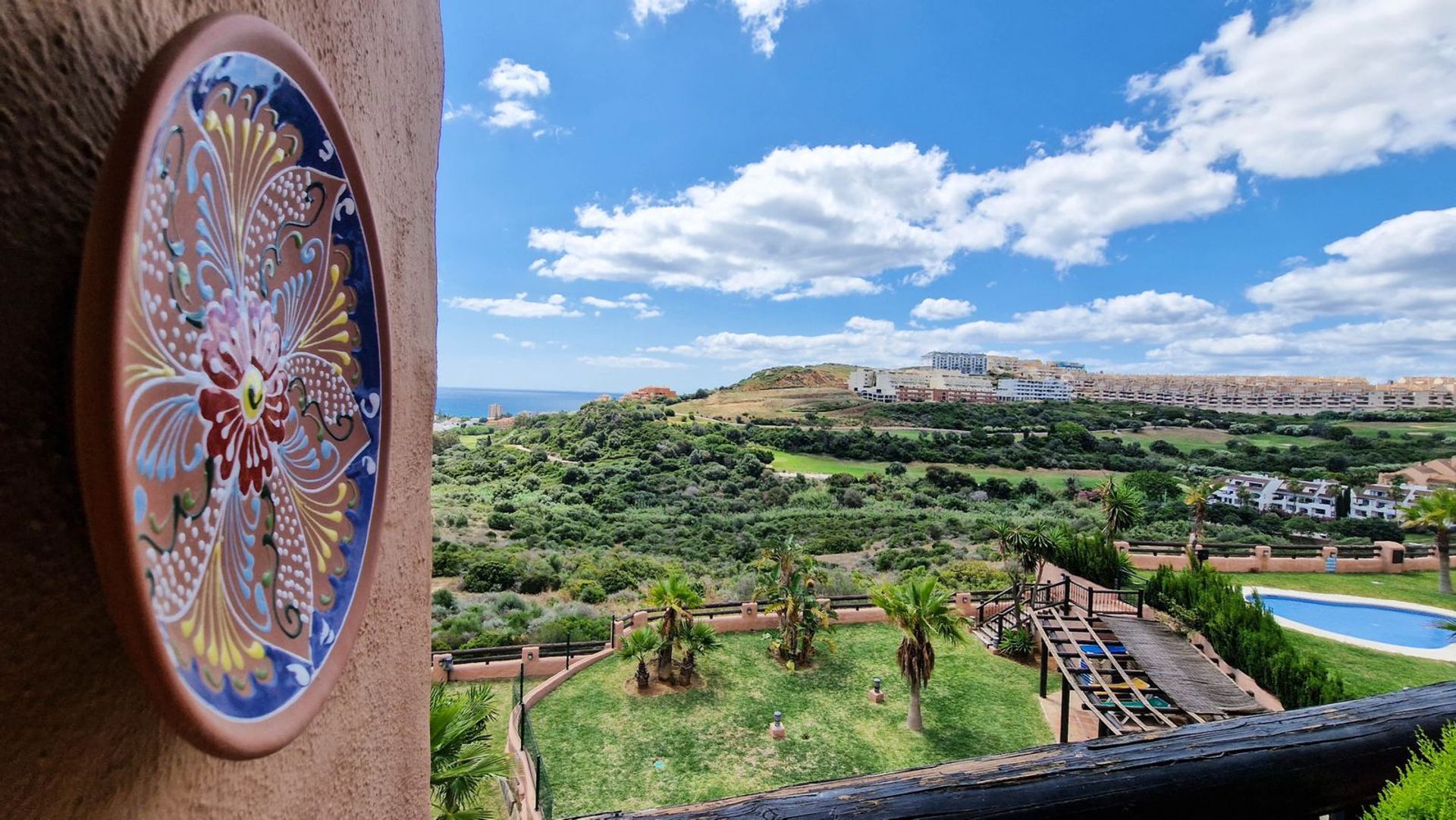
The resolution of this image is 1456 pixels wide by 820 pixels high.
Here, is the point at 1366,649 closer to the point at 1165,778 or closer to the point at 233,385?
the point at 1165,778

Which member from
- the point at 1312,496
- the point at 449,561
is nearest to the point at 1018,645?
the point at 449,561

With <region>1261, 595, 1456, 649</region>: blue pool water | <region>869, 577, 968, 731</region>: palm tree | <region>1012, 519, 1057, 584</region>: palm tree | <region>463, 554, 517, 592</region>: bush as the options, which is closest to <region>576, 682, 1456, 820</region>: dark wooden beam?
<region>869, 577, 968, 731</region>: palm tree

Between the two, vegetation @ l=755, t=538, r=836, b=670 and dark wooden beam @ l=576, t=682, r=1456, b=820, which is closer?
dark wooden beam @ l=576, t=682, r=1456, b=820

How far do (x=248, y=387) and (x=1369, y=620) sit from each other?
19259 millimetres

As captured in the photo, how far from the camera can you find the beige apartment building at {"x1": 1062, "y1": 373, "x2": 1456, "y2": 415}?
48344 mm

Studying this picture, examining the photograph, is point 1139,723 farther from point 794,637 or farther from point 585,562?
point 585,562

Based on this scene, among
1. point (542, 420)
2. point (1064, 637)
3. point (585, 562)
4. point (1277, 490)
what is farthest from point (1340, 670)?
point (542, 420)

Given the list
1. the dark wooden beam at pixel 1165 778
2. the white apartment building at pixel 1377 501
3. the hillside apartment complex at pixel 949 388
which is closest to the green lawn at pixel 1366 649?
the dark wooden beam at pixel 1165 778

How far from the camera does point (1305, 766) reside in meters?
1.32

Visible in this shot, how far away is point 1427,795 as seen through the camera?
37.6 inches

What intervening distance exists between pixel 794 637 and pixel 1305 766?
10.8 metres

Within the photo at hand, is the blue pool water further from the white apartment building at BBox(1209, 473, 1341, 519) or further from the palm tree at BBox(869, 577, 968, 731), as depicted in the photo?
the white apartment building at BBox(1209, 473, 1341, 519)

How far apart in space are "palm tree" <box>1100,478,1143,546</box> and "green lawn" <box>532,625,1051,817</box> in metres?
5.91

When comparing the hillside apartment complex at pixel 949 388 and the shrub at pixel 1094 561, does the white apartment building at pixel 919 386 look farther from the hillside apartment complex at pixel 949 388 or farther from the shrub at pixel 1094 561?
the shrub at pixel 1094 561
